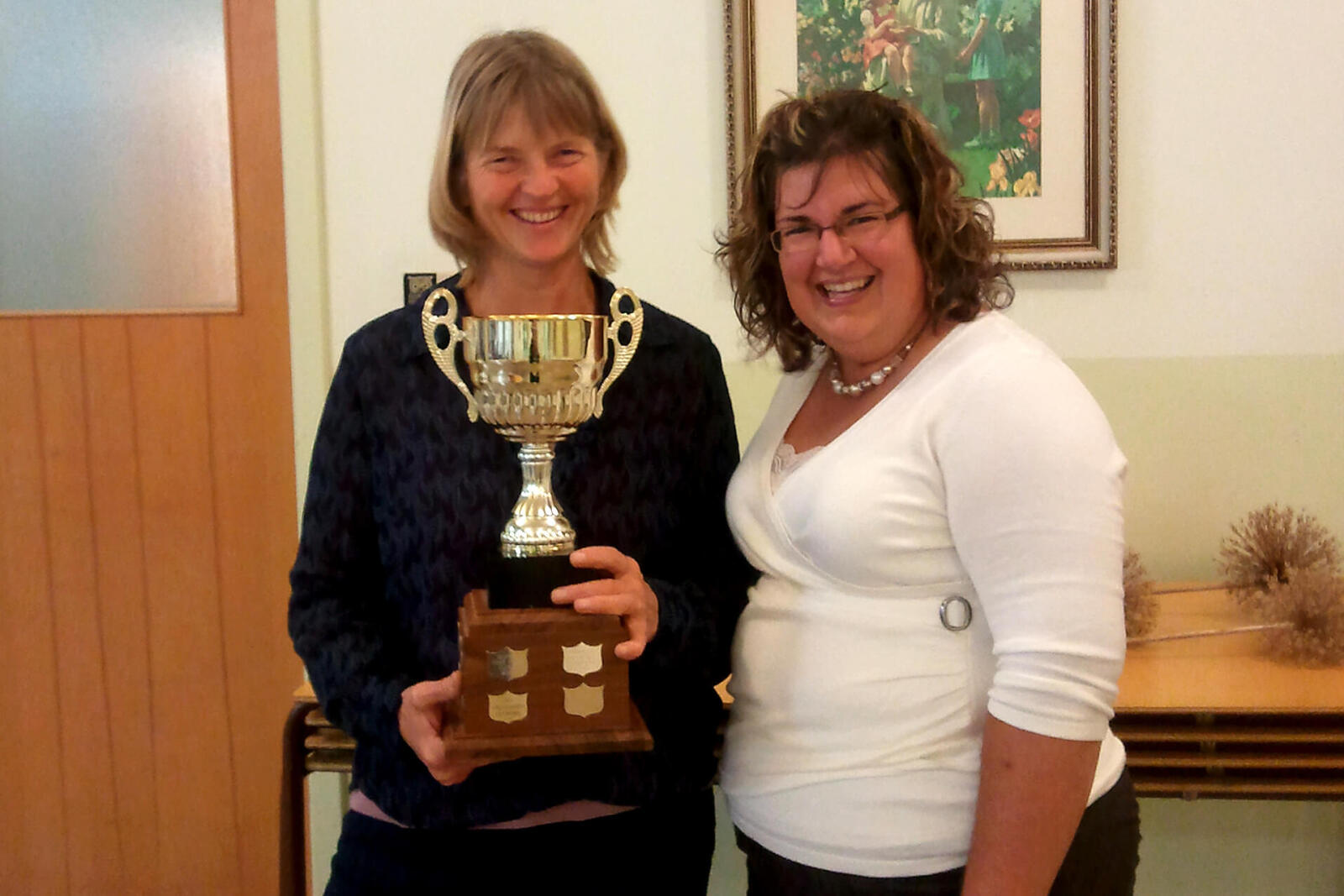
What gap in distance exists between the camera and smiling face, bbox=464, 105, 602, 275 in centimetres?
107

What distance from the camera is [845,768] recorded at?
3.25ft

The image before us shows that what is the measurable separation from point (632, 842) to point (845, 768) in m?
0.27

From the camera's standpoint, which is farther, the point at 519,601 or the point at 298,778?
the point at 298,778

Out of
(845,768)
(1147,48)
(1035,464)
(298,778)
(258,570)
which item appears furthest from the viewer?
(258,570)

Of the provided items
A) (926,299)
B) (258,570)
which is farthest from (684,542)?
(258,570)

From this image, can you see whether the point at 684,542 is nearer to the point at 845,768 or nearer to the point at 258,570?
the point at 845,768

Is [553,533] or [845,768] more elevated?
[553,533]

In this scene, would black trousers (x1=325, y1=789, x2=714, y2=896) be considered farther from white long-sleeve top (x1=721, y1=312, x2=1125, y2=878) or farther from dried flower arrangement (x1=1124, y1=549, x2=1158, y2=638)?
dried flower arrangement (x1=1124, y1=549, x2=1158, y2=638)

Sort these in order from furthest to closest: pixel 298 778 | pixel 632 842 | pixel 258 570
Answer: pixel 258 570 → pixel 298 778 → pixel 632 842

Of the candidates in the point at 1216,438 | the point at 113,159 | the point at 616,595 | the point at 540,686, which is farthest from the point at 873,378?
the point at 113,159

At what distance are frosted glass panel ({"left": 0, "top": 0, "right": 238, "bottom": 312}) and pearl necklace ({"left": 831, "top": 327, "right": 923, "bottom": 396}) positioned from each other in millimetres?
1471

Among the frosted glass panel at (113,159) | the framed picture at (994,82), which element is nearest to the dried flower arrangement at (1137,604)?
the framed picture at (994,82)

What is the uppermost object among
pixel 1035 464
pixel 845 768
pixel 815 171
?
pixel 815 171

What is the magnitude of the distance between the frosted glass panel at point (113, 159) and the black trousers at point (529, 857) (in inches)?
53.8
